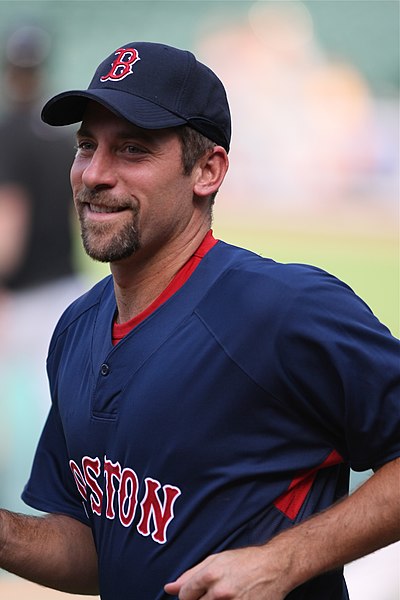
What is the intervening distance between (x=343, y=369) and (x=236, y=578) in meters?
0.41

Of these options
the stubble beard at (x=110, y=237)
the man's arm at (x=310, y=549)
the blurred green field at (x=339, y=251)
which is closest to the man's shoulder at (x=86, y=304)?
the stubble beard at (x=110, y=237)

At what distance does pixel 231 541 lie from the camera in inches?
78.7

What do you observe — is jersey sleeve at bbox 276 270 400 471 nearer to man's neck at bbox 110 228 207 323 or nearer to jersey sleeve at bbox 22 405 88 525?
man's neck at bbox 110 228 207 323

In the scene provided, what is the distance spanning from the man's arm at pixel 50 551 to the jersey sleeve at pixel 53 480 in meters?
0.03

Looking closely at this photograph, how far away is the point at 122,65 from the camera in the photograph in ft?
7.35

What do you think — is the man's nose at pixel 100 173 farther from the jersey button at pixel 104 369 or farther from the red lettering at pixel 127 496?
the red lettering at pixel 127 496

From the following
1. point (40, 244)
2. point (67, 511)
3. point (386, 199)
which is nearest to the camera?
point (67, 511)

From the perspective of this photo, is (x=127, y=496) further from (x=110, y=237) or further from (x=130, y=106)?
(x=130, y=106)

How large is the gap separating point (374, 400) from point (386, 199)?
38.5 ft

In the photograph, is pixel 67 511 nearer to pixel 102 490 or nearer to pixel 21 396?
pixel 102 490

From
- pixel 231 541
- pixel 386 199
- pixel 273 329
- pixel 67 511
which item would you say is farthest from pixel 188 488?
pixel 386 199

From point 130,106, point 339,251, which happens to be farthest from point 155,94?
point 339,251

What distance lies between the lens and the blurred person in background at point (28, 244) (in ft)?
19.0

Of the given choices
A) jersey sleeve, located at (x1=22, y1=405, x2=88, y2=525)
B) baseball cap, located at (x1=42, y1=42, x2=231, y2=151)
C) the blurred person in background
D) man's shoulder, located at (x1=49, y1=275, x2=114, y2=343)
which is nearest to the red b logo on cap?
baseball cap, located at (x1=42, y1=42, x2=231, y2=151)
